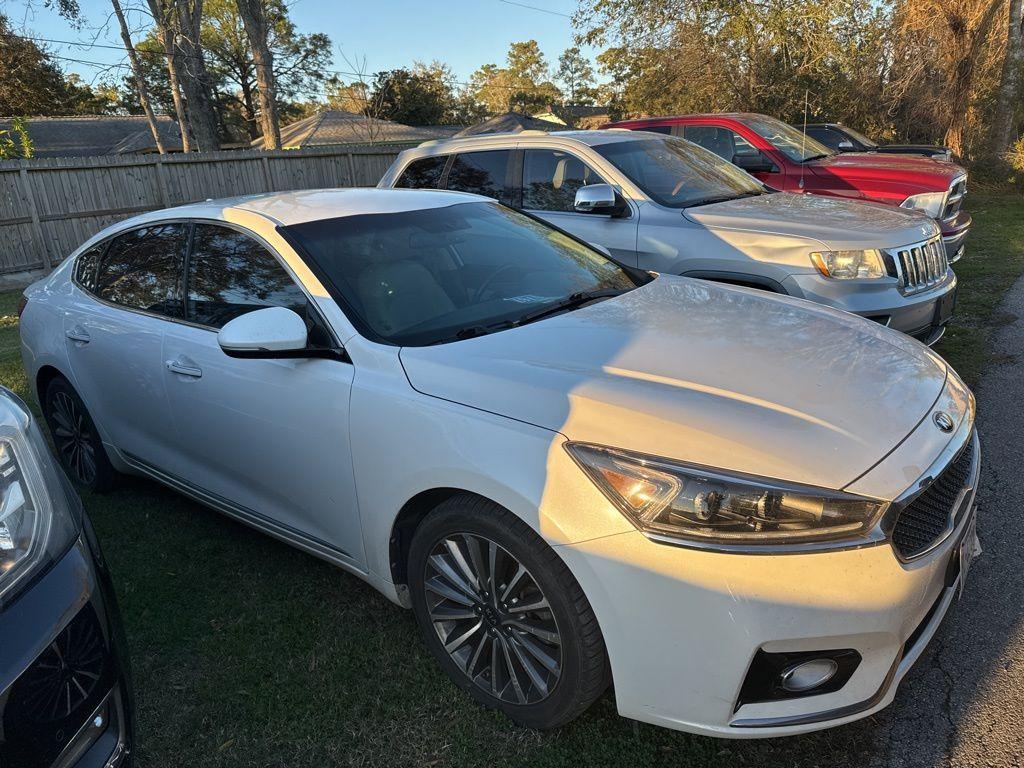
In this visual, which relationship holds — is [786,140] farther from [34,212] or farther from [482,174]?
[34,212]

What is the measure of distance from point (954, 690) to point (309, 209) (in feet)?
10.1

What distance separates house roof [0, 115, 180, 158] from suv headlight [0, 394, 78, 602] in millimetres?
36539

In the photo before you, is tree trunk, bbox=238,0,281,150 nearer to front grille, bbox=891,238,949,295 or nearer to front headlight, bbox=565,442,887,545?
front grille, bbox=891,238,949,295

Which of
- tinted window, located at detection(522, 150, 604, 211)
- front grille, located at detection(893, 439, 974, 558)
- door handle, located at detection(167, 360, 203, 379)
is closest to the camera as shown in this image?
front grille, located at detection(893, 439, 974, 558)

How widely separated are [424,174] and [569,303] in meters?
4.01

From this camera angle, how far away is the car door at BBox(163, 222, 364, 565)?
2602mm

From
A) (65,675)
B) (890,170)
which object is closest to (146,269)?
(65,675)

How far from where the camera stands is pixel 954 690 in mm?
2348

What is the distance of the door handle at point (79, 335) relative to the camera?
373 cm

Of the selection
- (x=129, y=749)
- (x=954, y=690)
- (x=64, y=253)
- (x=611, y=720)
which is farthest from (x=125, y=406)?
(x=64, y=253)

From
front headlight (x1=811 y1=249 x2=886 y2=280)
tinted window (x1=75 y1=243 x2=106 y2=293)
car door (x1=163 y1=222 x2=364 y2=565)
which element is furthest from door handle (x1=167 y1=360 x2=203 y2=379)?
front headlight (x1=811 y1=249 x2=886 y2=280)

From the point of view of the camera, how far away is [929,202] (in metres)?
7.57

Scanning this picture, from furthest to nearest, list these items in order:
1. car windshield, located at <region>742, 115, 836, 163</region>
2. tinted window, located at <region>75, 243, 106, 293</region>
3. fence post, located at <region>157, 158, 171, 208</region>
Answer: fence post, located at <region>157, 158, 171, 208</region> → car windshield, located at <region>742, 115, 836, 163</region> → tinted window, located at <region>75, 243, 106, 293</region>

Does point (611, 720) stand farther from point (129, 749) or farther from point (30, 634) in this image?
point (30, 634)
